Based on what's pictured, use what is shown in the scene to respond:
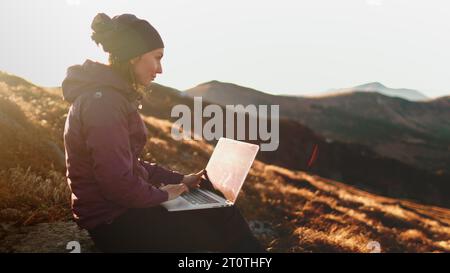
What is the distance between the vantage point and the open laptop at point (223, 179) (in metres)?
3.68

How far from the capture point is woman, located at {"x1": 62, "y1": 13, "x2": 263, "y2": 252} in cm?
296

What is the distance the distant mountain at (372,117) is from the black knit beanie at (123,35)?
67.7 meters

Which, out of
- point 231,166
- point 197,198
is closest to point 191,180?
point 197,198

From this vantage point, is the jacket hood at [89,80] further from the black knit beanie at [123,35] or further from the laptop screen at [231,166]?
the laptop screen at [231,166]

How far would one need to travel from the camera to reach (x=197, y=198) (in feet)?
13.0

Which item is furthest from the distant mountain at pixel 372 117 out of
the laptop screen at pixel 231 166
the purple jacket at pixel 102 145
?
the purple jacket at pixel 102 145

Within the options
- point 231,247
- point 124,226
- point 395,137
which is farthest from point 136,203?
point 395,137

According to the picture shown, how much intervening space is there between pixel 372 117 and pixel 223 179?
376 ft

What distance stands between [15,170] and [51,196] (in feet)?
2.69

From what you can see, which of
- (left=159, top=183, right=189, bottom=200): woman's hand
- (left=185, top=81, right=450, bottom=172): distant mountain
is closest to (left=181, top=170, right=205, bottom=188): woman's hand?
(left=159, top=183, right=189, bottom=200): woman's hand

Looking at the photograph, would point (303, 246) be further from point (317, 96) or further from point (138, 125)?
point (317, 96)

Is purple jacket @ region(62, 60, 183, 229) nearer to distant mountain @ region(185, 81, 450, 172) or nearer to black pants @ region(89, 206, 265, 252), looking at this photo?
black pants @ region(89, 206, 265, 252)

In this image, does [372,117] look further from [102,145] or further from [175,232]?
[102,145]

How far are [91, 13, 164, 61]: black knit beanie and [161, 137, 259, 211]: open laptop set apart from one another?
1377 millimetres
